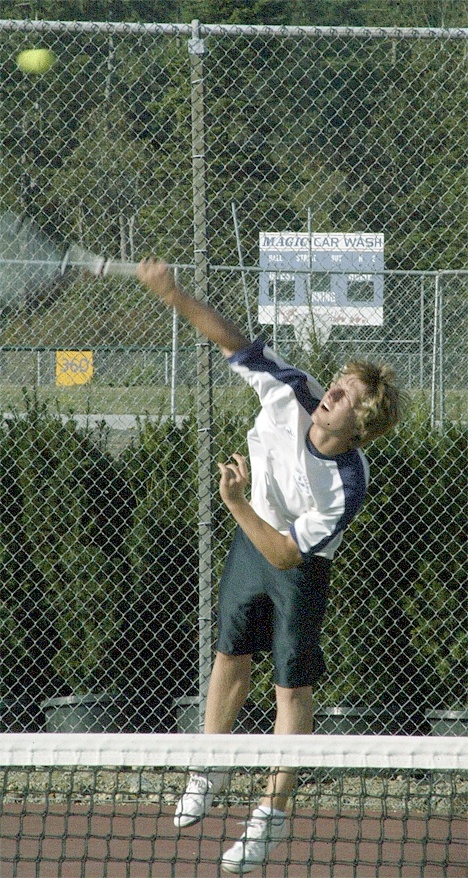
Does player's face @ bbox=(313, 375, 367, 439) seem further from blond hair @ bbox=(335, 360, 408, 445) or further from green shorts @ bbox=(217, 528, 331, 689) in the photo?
green shorts @ bbox=(217, 528, 331, 689)

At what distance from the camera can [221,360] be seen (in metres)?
6.09

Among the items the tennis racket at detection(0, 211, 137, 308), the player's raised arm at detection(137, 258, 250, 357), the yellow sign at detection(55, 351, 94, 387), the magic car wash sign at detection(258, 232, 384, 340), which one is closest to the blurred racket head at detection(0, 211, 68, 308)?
the tennis racket at detection(0, 211, 137, 308)

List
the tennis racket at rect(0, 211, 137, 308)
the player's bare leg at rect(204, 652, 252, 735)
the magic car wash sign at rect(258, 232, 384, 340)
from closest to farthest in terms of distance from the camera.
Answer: the player's bare leg at rect(204, 652, 252, 735), the tennis racket at rect(0, 211, 137, 308), the magic car wash sign at rect(258, 232, 384, 340)

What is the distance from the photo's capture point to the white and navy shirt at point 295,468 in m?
2.71

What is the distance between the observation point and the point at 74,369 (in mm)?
5957

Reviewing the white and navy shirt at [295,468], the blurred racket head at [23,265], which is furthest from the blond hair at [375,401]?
the blurred racket head at [23,265]

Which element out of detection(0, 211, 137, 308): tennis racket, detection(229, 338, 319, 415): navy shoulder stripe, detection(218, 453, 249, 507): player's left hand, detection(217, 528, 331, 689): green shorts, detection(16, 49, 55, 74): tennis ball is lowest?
detection(217, 528, 331, 689): green shorts

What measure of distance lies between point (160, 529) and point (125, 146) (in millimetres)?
5232

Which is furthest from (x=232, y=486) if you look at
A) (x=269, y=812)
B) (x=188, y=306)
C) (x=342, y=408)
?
(x=269, y=812)

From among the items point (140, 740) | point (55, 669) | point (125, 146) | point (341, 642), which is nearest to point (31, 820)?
point (55, 669)

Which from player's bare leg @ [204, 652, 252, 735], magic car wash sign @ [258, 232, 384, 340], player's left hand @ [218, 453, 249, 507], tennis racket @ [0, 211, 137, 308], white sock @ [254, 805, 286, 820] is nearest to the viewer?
player's left hand @ [218, 453, 249, 507]

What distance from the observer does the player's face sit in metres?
2.67

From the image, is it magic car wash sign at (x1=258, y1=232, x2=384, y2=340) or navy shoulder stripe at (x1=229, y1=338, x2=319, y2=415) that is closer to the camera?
navy shoulder stripe at (x1=229, y1=338, x2=319, y2=415)

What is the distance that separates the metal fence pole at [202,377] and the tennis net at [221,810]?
1.70 ft
